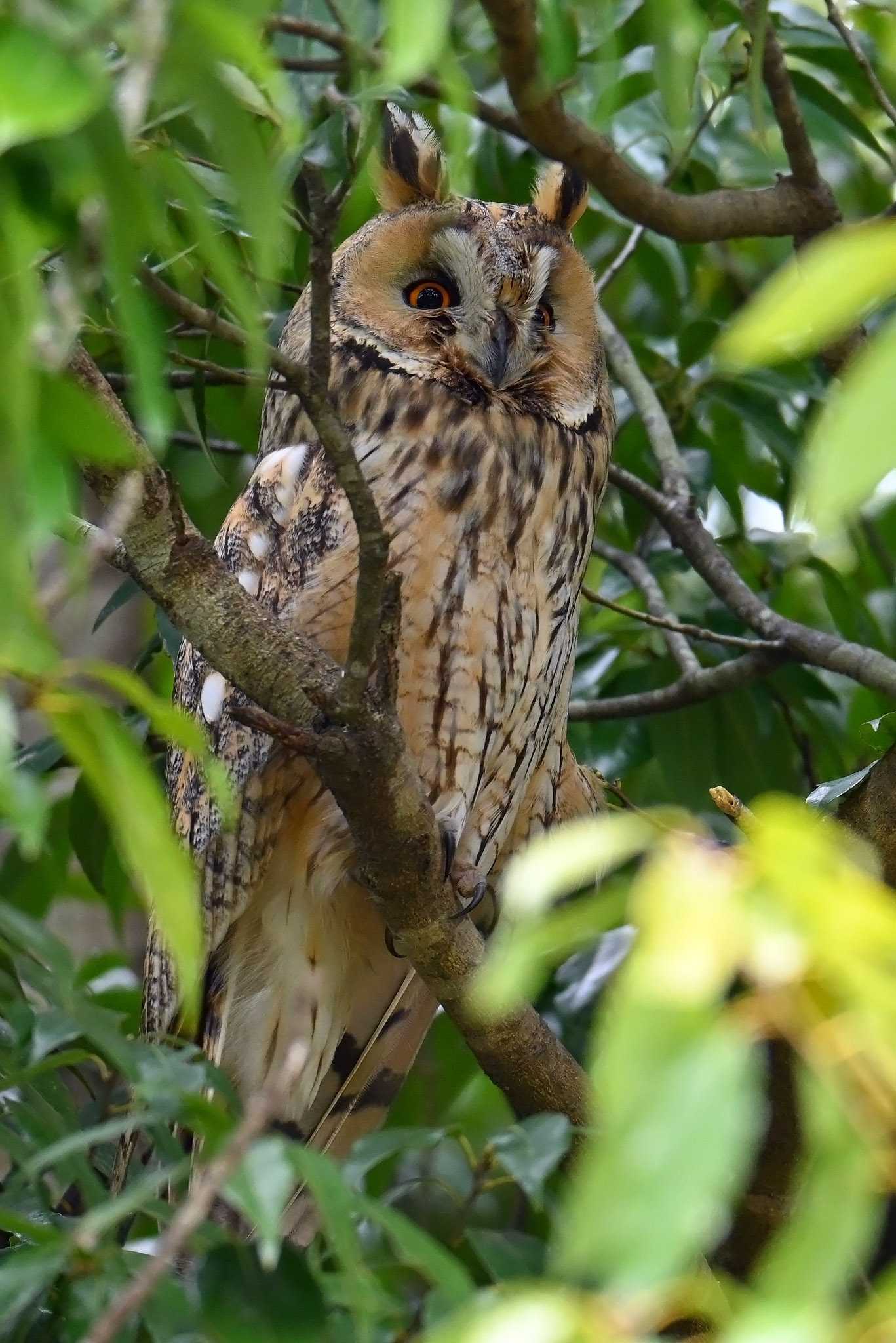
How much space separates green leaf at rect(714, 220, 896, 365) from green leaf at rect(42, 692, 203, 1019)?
30 centimetres

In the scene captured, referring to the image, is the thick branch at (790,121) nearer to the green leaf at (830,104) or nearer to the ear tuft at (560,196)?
the green leaf at (830,104)

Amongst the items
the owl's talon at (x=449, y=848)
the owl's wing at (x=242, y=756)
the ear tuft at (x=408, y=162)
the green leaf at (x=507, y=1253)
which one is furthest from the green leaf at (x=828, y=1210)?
the ear tuft at (x=408, y=162)

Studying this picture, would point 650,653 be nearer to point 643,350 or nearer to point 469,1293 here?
point 643,350

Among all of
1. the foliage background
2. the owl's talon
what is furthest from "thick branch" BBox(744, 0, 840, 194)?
the owl's talon

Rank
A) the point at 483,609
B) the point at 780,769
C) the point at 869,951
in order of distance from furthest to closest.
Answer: the point at 780,769, the point at 483,609, the point at 869,951

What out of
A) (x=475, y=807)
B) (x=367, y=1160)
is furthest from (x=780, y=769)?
(x=367, y=1160)

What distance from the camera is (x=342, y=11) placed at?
1.12 m

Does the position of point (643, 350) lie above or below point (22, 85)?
below

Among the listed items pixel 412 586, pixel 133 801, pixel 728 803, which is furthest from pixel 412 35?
pixel 412 586

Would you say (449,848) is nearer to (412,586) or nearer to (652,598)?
(412,586)

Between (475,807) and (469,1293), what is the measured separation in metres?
1.20

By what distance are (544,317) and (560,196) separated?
19 cm

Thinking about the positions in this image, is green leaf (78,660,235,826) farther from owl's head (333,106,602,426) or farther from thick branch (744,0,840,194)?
thick branch (744,0,840,194)

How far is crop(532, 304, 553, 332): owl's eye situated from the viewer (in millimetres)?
2041
